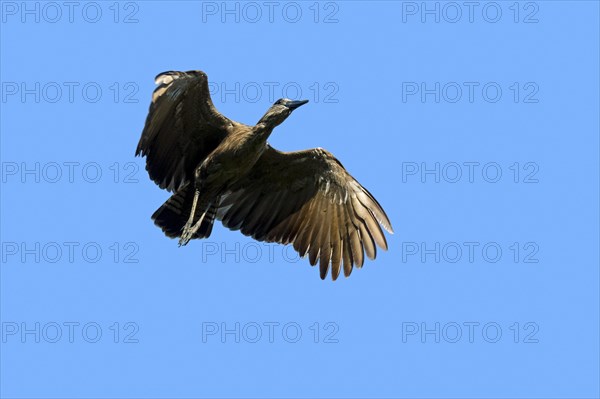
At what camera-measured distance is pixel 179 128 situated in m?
13.8

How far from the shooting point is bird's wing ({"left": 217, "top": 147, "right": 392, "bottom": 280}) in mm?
14227

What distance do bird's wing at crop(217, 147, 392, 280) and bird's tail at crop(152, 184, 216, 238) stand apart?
0.57 m

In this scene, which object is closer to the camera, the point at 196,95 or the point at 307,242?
the point at 196,95

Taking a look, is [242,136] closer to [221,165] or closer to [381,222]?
[221,165]

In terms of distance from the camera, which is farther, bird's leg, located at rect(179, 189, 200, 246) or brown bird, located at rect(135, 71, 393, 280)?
bird's leg, located at rect(179, 189, 200, 246)

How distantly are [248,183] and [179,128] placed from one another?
121 centimetres

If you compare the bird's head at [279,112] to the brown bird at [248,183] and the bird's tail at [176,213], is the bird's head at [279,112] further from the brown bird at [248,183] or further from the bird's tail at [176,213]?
the bird's tail at [176,213]

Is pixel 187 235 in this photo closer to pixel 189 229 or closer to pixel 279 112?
pixel 189 229

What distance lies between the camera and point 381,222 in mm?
14195

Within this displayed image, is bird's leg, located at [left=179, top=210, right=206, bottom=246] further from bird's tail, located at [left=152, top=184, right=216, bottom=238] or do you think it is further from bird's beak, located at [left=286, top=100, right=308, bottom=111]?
bird's beak, located at [left=286, top=100, right=308, bottom=111]

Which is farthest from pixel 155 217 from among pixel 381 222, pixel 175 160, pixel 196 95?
pixel 381 222

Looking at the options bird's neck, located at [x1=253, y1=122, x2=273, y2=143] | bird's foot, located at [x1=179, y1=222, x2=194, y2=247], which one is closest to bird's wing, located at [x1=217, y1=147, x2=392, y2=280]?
bird's neck, located at [x1=253, y1=122, x2=273, y2=143]

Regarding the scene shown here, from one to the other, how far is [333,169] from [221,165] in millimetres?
1438

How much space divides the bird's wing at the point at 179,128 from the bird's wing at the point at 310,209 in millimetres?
654
